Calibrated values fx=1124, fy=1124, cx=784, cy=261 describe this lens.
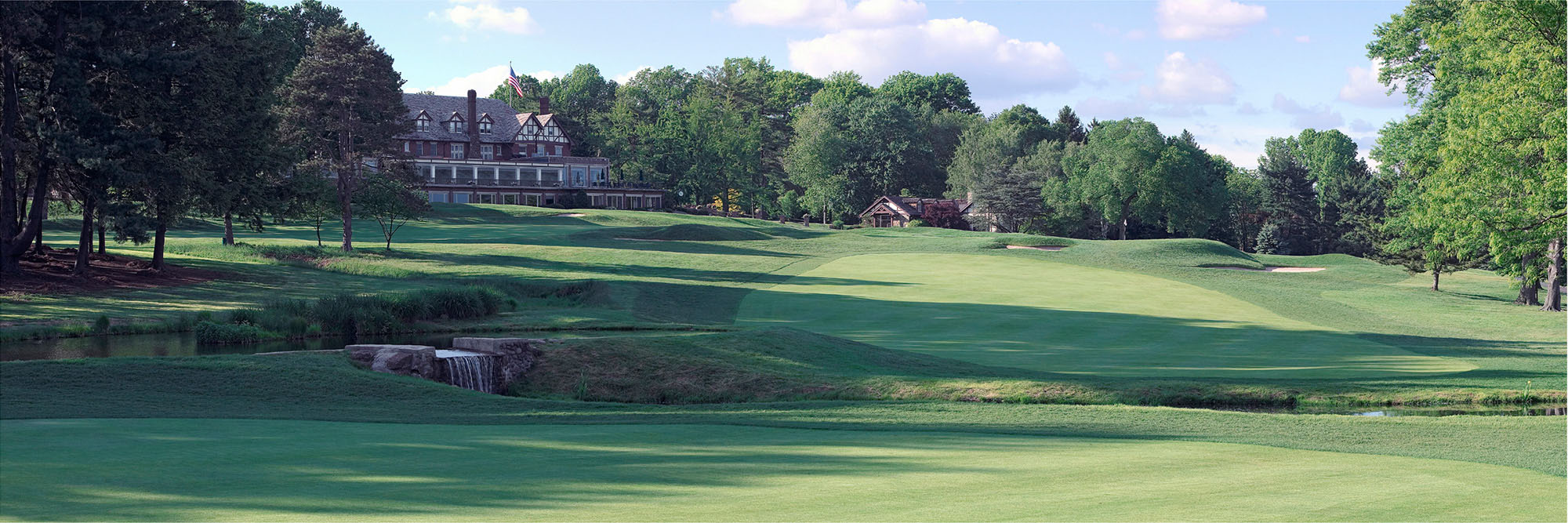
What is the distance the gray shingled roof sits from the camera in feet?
→ 343

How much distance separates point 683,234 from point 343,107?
20.7 m

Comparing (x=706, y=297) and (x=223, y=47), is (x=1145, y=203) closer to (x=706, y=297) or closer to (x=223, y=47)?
(x=706, y=297)

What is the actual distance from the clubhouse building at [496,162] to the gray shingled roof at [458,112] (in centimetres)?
8

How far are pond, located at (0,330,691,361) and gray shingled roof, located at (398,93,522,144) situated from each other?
76223 millimetres

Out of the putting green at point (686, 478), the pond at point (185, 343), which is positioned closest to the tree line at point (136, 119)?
the pond at point (185, 343)

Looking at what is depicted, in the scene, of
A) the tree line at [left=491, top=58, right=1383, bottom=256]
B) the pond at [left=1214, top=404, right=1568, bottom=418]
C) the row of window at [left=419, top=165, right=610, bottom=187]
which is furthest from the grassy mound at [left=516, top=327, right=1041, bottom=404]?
the row of window at [left=419, top=165, right=610, bottom=187]

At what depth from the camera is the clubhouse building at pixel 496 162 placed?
98.8 meters

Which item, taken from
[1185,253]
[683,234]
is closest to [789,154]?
[683,234]

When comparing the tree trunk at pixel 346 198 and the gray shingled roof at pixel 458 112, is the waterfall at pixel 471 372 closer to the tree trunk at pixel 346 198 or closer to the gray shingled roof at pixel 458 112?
the tree trunk at pixel 346 198

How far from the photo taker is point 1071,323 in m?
32.8

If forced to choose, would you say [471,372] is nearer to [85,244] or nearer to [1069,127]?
[85,244]

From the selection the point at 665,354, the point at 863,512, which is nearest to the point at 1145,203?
the point at 665,354

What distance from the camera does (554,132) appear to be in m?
116

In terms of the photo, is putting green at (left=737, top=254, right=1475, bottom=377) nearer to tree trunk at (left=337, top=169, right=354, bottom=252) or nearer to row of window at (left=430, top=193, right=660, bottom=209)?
tree trunk at (left=337, top=169, right=354, bottom=252)
